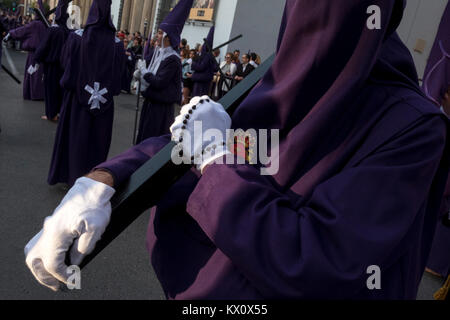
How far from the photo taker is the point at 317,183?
0.91 meters

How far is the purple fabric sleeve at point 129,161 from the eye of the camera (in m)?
1.00

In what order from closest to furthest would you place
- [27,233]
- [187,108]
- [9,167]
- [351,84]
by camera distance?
[351,84] < [187,108] < [27,233] < [9,167]

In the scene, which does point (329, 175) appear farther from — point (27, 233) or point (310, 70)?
point (27, 233)

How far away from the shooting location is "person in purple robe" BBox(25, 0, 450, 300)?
774 mm

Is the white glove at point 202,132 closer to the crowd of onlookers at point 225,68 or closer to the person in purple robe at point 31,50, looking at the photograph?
the person in purple robe at point 31,50

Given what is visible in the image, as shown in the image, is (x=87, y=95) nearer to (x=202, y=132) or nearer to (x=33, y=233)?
(x=33, y=233)

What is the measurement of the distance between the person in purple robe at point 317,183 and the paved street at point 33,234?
6.03ft

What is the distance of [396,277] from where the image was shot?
920mm

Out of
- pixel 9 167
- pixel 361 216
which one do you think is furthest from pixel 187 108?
pixel 9 167

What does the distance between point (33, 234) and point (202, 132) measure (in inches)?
110

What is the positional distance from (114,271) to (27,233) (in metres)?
0.90

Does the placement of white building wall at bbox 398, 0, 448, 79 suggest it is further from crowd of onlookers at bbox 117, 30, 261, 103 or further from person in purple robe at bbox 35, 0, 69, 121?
person in purple robe at bbox 35, 0, 69, 121

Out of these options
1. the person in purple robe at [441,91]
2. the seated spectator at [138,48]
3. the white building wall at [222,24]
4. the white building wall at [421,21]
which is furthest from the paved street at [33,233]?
the white building wall at [421,21]

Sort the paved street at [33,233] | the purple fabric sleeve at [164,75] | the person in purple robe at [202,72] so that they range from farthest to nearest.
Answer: the person in purple robe at [202,72], the purple fabric sleeve at [164,75], the paved street at [33,233]
